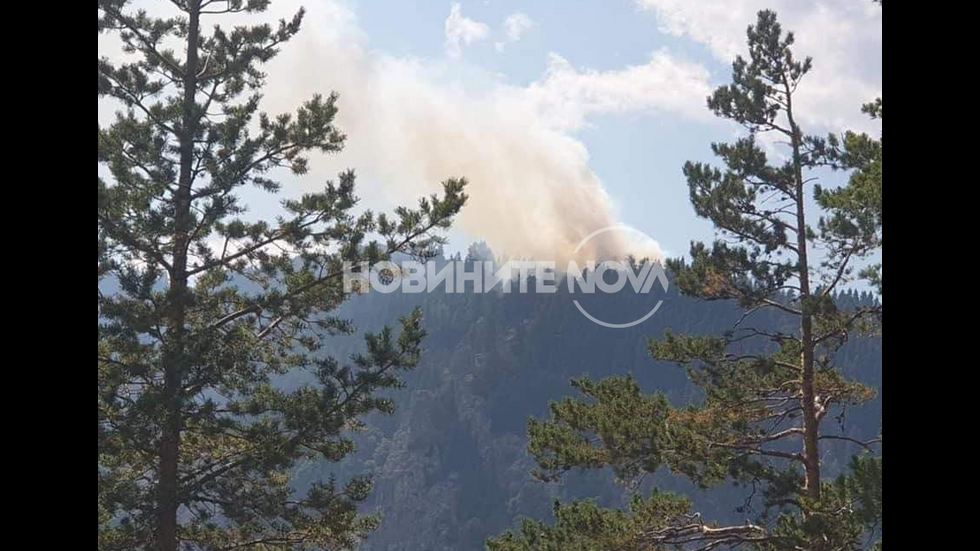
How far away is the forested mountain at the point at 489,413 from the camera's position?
17500cm

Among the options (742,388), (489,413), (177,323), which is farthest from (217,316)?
(489,413)

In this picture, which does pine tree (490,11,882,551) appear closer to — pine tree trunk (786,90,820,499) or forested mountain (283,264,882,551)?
pine tree trunk (786,90,820,499)

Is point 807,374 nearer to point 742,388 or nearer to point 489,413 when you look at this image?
point 742,388

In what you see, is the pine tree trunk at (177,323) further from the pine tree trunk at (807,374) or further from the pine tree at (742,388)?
the pine tree trunk at (807,374)

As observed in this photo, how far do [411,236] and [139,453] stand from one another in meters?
5.56

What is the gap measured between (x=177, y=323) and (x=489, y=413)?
586ft

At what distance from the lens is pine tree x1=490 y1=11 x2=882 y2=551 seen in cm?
1457

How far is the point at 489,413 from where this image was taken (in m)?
190

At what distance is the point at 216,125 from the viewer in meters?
14.6

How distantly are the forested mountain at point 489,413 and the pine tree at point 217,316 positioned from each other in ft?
522

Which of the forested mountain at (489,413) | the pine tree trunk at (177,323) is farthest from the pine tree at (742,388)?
the forested mountain at (489,413)
